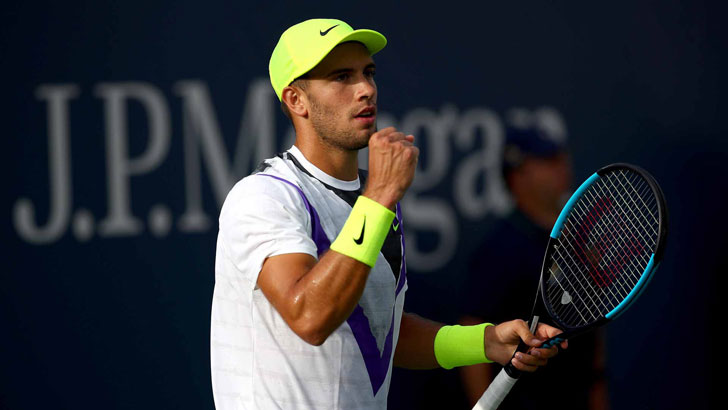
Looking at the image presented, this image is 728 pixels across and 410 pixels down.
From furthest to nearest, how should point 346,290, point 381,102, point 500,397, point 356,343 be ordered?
point 381,102, point 500,397, point 356,343, point 346,290

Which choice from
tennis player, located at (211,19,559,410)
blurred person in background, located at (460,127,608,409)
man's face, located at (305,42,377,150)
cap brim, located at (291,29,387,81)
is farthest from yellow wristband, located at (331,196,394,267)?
blurred person in background, located at (460,127,608,409)

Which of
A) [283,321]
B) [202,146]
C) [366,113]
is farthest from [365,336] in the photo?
[202,146]

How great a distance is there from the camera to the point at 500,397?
2.62 metres

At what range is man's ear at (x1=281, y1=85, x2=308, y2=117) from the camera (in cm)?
258

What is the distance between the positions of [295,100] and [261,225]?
17.9 inches

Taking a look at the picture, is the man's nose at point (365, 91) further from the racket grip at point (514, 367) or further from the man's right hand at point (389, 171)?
the racket grip at point (514, 367)

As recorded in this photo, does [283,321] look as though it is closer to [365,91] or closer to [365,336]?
[365,336]

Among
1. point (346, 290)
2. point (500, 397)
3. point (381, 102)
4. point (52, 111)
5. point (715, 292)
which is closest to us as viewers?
point (346, 290)

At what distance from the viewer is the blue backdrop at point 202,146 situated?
3697mm

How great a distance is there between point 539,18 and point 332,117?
1.92 metres

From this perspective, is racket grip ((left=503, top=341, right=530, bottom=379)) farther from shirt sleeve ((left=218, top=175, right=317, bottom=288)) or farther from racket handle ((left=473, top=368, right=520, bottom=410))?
shirt sleeve ((left=218, top=175, right=317, bottom=288))

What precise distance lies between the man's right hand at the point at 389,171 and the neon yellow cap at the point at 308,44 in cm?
34

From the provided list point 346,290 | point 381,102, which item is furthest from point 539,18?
point 346,290

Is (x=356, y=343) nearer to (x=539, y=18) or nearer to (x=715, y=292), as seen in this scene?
(x=539, y=18)
